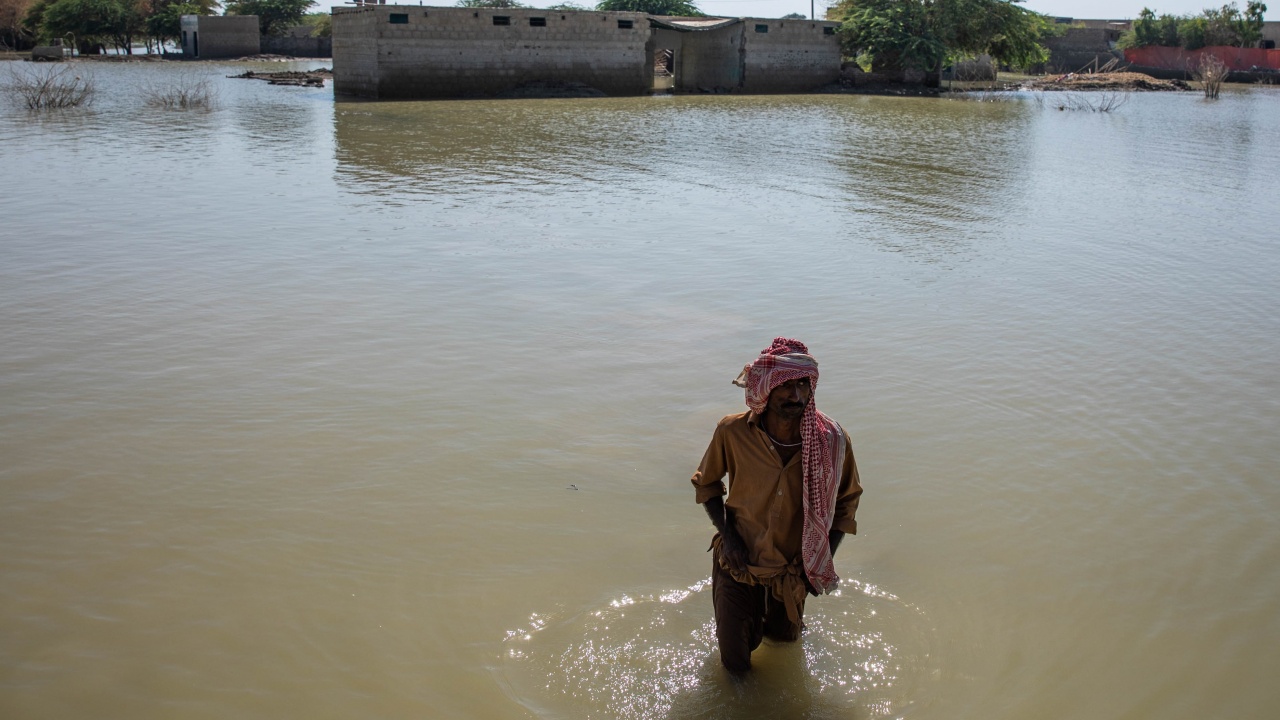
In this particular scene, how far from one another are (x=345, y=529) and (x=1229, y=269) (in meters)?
8.93

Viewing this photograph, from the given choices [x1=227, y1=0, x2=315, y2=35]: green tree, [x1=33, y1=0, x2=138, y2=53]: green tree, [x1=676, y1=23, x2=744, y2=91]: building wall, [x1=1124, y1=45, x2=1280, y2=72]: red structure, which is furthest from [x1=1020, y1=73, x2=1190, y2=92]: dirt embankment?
[x1=33, y1=0, x2=138, y2=53]: green tree

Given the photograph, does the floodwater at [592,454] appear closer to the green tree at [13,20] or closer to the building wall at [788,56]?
the building wall at [788,56]

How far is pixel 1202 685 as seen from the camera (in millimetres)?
3607

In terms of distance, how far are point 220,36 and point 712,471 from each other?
6376 centimetres

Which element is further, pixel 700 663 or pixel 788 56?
pixel 788 56

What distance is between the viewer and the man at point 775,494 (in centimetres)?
297

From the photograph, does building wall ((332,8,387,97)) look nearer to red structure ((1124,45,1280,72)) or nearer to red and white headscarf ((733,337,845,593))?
red and white headscarf ((733,337,845,593))

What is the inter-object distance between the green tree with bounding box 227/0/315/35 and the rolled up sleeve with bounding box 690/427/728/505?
236 ft

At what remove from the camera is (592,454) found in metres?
5.34

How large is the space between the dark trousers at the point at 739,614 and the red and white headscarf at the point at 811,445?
0.80ft

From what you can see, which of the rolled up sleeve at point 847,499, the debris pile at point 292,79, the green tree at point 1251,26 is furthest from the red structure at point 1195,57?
the rolled up sleeve at point 847,499

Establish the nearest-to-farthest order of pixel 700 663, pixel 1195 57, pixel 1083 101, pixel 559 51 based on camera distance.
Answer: pixel 700 663
pixel 559 51
pixel 1083 101
pixel 1195 57

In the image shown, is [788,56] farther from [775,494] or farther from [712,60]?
[775,494]

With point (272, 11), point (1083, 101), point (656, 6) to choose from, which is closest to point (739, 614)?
point (1083, 101)
